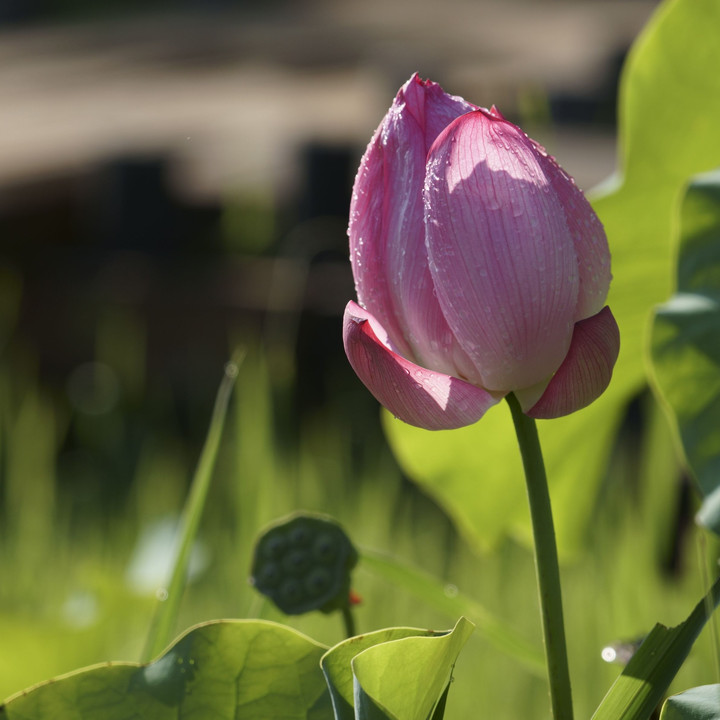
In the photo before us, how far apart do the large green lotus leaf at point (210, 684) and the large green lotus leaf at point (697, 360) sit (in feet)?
0.50

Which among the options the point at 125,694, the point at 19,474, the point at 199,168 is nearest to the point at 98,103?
the point at 199,168

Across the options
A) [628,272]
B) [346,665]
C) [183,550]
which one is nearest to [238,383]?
[628,272]

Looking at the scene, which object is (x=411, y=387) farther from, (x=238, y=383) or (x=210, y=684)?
(x=238, y=383)

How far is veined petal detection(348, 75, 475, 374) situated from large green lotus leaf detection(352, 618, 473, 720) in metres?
0.07

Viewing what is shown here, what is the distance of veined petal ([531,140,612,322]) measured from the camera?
0.25m

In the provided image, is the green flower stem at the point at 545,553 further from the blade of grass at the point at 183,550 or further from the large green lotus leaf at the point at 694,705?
the blade of grass at the point at 183,550

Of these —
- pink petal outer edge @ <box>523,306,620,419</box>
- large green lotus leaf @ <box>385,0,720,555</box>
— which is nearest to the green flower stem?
pink petal outer edge @ <box>523,306,620,419</box>

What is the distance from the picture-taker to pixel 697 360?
37 cm

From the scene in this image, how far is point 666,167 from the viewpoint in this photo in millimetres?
589

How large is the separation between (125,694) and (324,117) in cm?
270

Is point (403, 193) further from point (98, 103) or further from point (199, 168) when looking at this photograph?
point (98, 103)

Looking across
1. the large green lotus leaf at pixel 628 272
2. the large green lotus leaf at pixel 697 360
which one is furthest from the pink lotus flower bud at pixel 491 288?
the large green lotus leaf at pixel 628 272

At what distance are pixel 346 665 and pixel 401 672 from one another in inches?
0.7

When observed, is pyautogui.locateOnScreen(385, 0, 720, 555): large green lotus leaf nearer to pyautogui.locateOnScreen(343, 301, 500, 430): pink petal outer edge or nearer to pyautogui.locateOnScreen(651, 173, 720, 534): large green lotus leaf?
pyautogui.locateOnScreen(651, 173, 720, 534): large green lotus leaf
